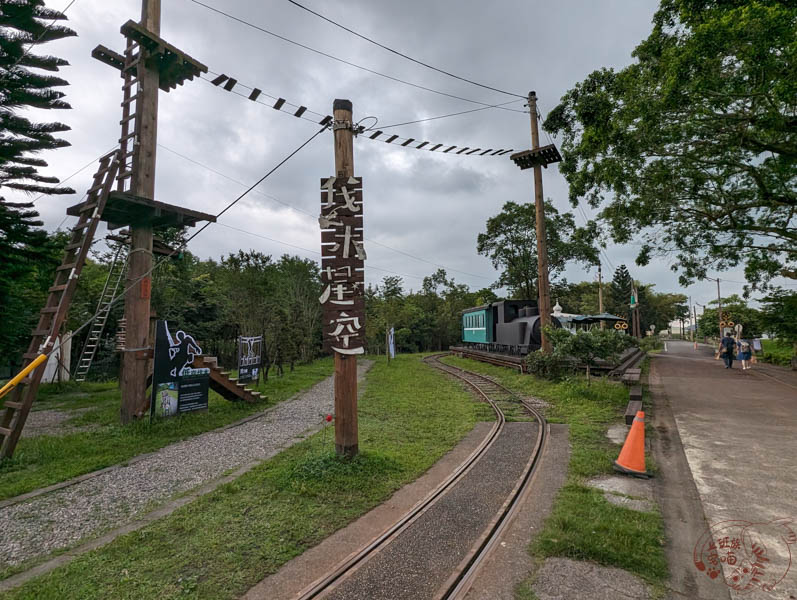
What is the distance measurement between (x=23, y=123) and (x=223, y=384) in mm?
8803

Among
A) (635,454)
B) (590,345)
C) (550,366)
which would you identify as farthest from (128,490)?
(550,366)

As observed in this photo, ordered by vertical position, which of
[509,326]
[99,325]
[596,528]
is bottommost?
[596,528]

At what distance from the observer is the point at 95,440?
764 cm

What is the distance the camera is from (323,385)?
16.1 metres

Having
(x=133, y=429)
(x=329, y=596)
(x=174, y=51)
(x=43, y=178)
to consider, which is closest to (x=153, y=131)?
(x=174, y=51)

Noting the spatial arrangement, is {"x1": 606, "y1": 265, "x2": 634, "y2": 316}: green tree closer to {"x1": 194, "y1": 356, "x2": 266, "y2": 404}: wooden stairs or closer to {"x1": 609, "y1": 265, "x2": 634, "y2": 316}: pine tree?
{"x1": 609, "y1": 265, "x2": 634, "y2": 316}: pine tree

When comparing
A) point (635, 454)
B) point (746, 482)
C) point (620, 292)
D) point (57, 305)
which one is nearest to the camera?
point (746, 482)

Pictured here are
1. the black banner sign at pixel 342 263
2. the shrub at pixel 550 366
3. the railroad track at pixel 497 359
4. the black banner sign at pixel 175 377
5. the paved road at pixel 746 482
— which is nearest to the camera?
the paved road at pixel 746 482

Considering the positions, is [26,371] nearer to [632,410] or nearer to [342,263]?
[342,263]

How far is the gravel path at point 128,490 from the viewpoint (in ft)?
13.3

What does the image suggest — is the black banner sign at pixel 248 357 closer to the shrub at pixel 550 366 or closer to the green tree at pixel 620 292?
the shrub at pixel 550 366

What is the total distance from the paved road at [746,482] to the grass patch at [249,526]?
135 inches

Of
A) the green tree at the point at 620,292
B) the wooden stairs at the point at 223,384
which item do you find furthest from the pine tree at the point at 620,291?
the wooden stairs at the point at 223,384

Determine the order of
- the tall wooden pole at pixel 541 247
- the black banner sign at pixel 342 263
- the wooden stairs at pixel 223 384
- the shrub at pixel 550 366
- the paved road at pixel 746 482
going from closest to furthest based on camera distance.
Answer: the paved road at pixel 746 482 < the black banner sign at pixel 342 263 < the wooden stairs at pixel 223 384 < the shrub at pixel 550 366 < the tall wooden pole at pixel 541 247
